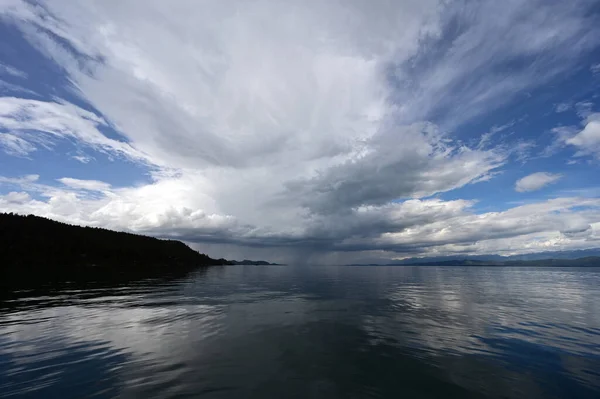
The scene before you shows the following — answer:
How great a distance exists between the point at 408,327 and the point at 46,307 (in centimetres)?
4395

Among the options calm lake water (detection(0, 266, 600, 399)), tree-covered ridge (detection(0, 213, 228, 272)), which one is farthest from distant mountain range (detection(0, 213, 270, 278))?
calm lake water (detection(0, 266, 600, 399))

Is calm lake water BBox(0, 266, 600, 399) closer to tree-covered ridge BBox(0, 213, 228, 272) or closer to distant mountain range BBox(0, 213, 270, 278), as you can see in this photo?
distant mountain range BBox(0, 213, 270, 278)

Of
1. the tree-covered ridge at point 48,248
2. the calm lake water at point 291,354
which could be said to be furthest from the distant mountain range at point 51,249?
the calm lake water at point 291,354

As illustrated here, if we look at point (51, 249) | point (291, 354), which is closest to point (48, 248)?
point (51, 249)

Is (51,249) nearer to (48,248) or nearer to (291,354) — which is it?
(48,248)

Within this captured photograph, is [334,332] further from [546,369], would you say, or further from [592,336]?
[592,336]

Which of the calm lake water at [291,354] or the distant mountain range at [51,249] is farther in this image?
the distant mountain range at [51,249]

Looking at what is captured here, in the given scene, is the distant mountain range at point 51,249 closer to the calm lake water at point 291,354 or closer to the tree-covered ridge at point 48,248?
the tree-covered ridge at point 48,248

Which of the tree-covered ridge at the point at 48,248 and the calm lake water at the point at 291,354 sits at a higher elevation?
the tree-covered ridge at the point at 48,248

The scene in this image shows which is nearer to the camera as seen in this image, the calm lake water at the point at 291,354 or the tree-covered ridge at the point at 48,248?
the calm lake water at the point at 291,354

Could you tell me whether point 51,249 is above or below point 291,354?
above

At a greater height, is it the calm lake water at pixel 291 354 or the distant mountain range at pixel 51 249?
the distant mountain range at pixel 51 249

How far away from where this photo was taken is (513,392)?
13.5 m

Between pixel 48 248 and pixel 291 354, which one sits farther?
pixel 48 248
